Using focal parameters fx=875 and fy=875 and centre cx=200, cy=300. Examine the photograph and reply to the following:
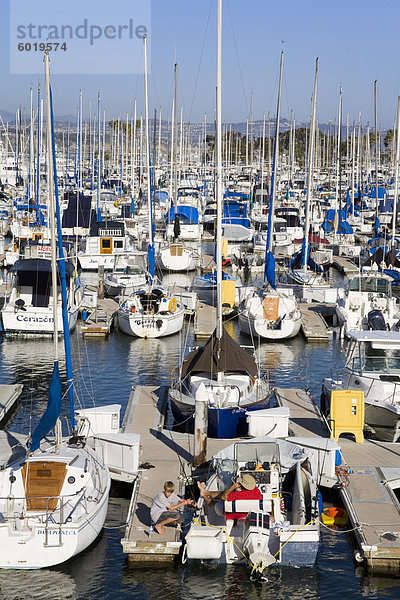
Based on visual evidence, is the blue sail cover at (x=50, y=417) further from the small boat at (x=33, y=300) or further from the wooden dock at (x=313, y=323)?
the wooden dock at (x=313, y=323)

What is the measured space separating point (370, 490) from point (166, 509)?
4.65 metres

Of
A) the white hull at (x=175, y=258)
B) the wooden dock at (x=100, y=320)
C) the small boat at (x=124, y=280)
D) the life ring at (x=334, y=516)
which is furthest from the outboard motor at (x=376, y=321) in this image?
the white hull at (x=175, y=258)

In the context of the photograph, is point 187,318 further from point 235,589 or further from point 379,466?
point 235,589

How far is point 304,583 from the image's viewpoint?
51.9 ft

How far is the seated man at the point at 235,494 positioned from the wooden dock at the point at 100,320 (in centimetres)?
1824

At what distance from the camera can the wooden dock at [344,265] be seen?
50491 millimetres

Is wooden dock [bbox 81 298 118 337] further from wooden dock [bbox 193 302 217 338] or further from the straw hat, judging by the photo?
the straw hat

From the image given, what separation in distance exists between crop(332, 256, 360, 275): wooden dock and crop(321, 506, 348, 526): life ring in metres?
32.9

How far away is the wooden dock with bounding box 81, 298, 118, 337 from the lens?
3491 centimetres

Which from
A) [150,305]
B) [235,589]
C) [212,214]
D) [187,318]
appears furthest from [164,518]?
[212,214]

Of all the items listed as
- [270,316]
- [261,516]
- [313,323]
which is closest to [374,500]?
[261,516]

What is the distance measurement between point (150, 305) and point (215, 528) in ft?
64.1

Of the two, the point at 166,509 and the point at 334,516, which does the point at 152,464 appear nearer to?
the point at 166,509

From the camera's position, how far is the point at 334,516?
1811cm
